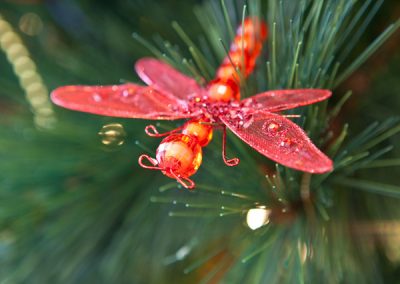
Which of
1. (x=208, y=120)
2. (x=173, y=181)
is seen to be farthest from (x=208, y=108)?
(x=173, y=181)

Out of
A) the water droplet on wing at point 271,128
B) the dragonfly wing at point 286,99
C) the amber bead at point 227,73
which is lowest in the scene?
the water droplet on wing at point 271,128

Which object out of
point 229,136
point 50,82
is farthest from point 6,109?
point 229,136

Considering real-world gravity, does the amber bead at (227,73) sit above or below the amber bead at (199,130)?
above

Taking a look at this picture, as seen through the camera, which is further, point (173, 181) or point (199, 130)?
point (173, 181)

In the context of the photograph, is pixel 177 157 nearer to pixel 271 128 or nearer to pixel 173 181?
pixel 271 128

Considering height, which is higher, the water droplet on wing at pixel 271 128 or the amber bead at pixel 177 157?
the water droplet on wing at pixel 271 128

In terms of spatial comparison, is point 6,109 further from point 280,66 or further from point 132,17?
point 280,66
